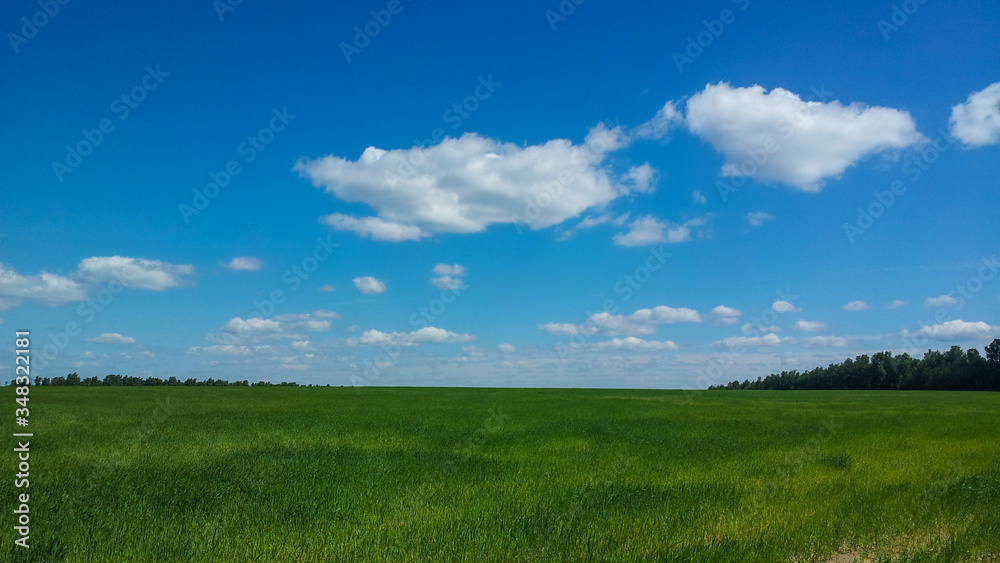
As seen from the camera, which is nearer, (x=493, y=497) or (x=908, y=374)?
(x=493, y=497)

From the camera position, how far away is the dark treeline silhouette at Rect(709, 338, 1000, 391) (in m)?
95.1

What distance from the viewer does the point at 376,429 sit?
2050cm

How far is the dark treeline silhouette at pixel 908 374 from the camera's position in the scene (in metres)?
95.1

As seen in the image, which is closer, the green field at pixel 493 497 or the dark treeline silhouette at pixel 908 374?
the green field at pixel 493 497

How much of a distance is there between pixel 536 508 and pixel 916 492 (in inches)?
328

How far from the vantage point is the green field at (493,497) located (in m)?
7.32

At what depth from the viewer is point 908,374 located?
104188 millimetres

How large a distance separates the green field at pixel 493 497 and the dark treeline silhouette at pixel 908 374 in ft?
339

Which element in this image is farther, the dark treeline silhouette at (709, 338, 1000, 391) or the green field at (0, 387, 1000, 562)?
the dark treeline silhouette at (709, 338, 1000, 391)

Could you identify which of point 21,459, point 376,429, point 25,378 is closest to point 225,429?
point 376,429

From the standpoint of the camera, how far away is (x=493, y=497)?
988 centimetres

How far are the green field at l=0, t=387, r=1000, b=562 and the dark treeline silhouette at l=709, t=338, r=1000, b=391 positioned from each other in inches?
4066

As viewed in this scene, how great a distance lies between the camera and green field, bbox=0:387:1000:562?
7316 mm

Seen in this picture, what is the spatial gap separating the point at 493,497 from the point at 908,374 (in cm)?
12509
